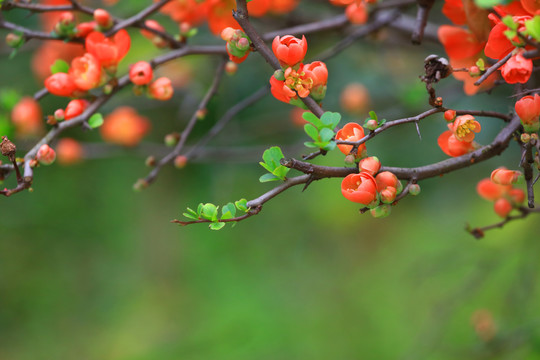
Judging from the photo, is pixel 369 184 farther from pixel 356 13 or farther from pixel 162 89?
pixel 356 13

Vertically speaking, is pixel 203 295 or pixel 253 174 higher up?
pixel 253 174

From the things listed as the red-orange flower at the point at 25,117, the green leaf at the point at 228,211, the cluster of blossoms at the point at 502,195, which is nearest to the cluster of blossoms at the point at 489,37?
the cluster of blossoms at the point at 502,195

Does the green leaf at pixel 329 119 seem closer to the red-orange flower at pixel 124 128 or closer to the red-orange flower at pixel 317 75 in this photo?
the red-orange flower at pixel 317 75

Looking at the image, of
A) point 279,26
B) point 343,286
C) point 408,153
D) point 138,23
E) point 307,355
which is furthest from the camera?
point 408,153

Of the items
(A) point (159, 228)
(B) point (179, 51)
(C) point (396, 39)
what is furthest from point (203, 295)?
(B) point (179, 51)

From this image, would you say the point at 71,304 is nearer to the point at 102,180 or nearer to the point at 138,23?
the point at 102,180

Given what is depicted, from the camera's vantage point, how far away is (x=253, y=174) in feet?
4.65

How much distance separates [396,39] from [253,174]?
1.83 ft

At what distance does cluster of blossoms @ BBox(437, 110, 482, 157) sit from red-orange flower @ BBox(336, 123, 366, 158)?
0.06 metres

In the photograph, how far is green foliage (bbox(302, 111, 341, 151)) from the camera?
0.37 meters

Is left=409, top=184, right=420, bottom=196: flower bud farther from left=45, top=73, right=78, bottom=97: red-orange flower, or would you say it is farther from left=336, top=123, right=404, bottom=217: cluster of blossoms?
left=45, top=73, right=78, bottom=97: red-orange flower

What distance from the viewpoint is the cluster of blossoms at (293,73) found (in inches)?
15.6

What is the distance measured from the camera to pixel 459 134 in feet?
1.30

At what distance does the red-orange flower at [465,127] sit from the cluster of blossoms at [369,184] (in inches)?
2.4
